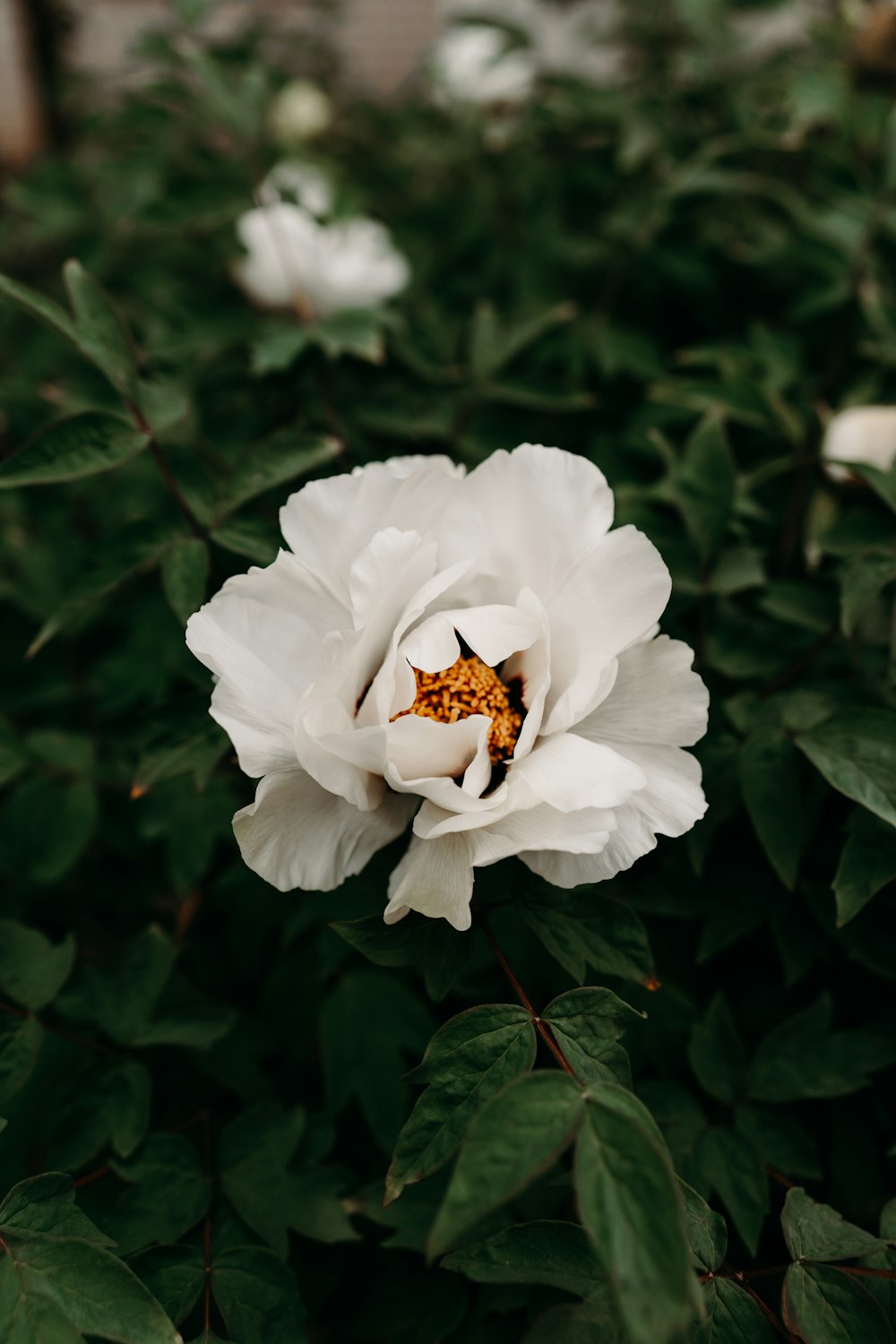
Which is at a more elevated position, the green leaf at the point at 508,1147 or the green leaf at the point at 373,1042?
the green leaf at the point at 508,1147

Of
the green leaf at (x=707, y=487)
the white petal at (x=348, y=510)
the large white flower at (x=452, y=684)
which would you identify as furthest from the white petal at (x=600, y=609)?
the green leaf at (x=707, y=487)

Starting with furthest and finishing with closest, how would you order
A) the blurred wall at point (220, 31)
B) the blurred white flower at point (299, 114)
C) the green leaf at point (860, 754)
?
the blurred wall at point (220, 31) → the blurred white flower at point (299, 114) → the green leaf at point (860, 754)

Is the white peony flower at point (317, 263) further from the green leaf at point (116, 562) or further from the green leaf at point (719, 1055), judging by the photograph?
the green leaf at point (719, 1055)

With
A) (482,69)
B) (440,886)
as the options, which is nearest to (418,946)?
(440,886)

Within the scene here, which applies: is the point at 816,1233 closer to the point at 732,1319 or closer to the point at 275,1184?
the point at 732,1319

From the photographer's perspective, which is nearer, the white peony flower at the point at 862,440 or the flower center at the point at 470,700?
the flower center at the point at 470,700

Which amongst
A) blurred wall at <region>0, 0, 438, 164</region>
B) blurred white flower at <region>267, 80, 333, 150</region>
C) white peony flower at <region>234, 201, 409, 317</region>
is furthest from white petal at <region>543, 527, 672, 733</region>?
blurred wall at <region>0, 0, 438, 164</region>

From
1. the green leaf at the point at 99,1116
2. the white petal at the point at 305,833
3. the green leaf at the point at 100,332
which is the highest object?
the green leaf at the point at 100,332
